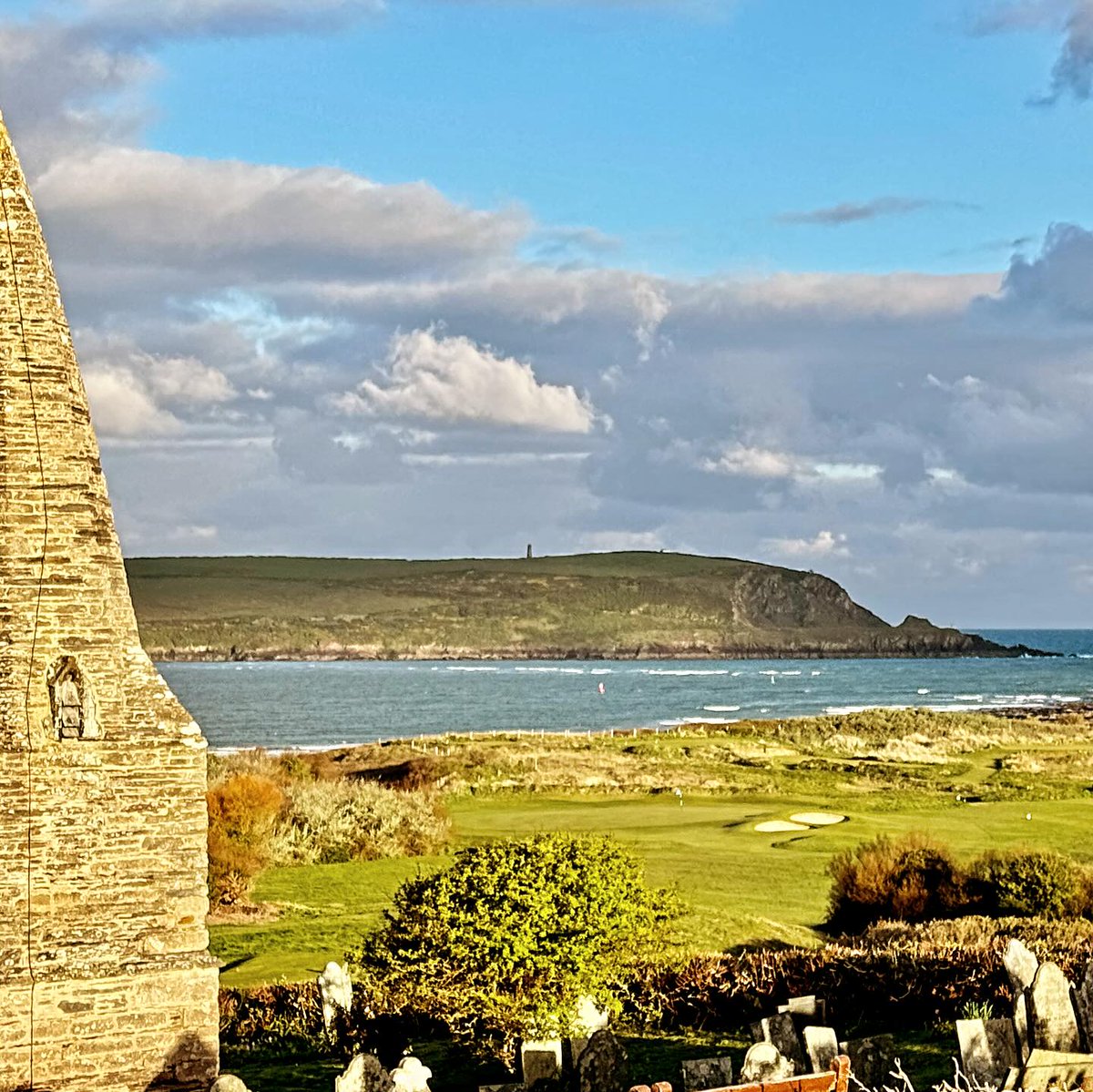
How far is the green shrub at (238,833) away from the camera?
29141 millimetres

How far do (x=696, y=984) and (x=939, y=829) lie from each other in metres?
22.6

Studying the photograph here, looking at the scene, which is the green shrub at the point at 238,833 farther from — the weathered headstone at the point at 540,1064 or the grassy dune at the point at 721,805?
the weathered headstone at the point at 540,1064

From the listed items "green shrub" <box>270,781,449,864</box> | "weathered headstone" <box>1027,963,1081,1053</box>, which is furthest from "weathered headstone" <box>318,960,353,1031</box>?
"green shrub" <box>270,781,449,864</box>

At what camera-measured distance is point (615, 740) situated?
78000mm

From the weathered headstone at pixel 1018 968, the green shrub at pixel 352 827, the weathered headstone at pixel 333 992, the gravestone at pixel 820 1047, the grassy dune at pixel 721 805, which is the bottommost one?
the grassy dune at pixel 721 805

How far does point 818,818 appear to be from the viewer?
43.8 m

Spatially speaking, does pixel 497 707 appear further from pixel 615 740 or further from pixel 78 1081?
pixel 78 1081

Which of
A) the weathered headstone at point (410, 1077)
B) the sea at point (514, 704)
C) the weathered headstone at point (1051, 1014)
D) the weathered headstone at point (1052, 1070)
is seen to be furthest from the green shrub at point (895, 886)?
the sea at point (514, 704)

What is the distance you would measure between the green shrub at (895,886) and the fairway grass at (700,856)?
0.87m

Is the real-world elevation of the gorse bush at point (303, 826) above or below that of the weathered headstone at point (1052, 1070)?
below

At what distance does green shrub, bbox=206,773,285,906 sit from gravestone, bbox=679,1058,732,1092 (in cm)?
1809

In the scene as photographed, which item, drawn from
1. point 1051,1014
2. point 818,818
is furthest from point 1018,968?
point 818,818

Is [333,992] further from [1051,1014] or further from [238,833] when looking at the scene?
[238,833]

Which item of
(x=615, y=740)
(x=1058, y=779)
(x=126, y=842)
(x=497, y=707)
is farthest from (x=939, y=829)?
(x=497, y=707)
